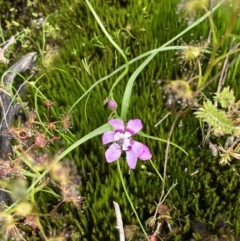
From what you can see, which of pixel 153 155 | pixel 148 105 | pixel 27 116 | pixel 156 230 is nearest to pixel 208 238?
pixel 156 230

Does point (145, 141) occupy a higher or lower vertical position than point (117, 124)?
lower

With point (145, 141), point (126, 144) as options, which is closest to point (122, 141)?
point (126, 144)

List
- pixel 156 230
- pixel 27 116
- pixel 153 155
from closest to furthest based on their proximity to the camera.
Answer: pixel 156 230 < pixel 153 155 < pixel 27 116

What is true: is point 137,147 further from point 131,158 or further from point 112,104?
point 112,104

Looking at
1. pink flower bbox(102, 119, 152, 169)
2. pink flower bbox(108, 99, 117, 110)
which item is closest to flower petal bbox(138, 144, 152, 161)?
pink flower bbox(102, 119, 152, 169)

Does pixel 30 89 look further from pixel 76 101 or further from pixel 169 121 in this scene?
pixel 169 121

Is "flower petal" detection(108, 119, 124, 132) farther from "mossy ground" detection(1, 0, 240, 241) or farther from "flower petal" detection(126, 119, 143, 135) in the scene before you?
"mossy ground" detection(1, 0, 240, 241)
